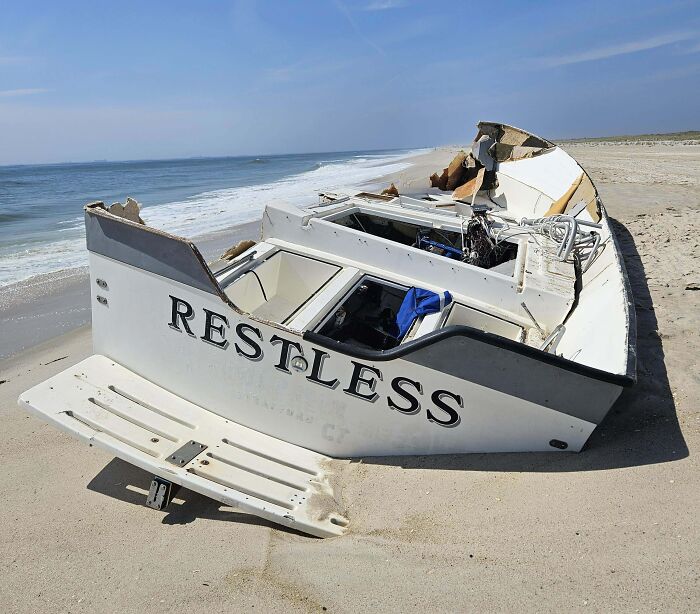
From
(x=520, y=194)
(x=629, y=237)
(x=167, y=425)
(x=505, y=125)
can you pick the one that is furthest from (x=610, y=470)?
(x=505, y=125)

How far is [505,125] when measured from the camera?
10688mm

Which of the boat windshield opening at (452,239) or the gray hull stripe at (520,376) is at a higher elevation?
the boat windshield opening at (452,239)

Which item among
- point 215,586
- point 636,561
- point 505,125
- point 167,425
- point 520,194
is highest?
point 505,125

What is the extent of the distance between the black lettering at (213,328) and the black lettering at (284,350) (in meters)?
0.37

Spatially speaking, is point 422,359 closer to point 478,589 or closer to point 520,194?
point 478,589

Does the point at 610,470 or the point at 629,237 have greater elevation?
the point at 629,237

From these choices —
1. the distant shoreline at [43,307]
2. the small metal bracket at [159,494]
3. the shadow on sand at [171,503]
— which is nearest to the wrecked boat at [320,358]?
the small metal bracket at [159,494]

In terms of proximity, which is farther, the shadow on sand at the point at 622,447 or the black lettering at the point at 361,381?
the black lettering at the point at 361,381

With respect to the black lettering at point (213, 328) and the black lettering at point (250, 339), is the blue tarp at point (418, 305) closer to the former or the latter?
the black lettering at point (250, 339)

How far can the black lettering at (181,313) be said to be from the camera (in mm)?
3057

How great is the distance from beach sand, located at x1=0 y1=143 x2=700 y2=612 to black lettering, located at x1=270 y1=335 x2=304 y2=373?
2.36ft

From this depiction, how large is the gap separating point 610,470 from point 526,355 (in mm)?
718

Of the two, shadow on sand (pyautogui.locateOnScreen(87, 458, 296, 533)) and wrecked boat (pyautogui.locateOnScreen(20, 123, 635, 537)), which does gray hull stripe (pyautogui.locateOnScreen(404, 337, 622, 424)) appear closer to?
wrecked boat (pyautogui.locateOnScreen(20, 123, 635, 537))

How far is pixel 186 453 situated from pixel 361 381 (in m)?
1.11
